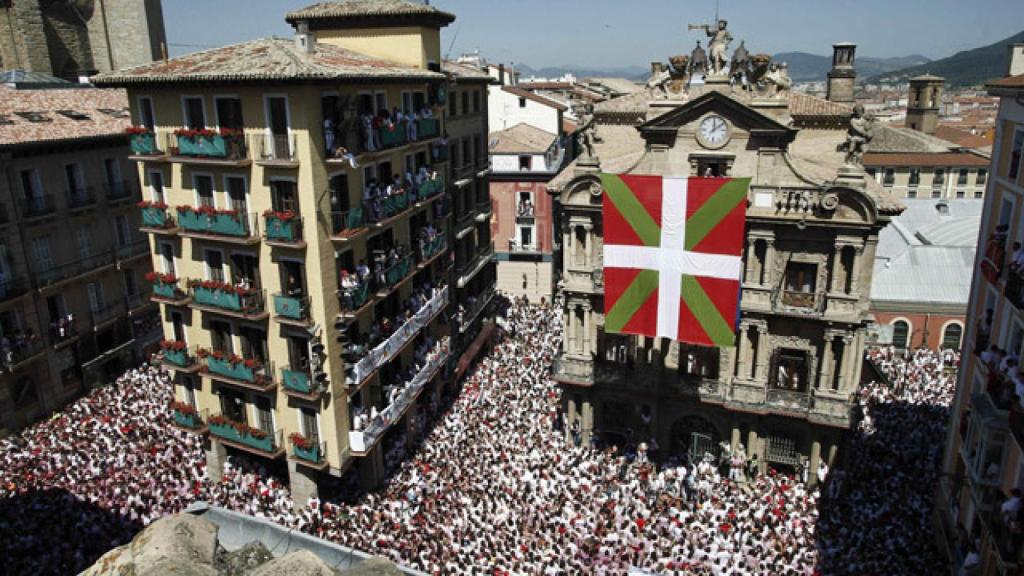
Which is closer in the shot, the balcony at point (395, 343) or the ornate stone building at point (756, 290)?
the balcony at point (395, 343)

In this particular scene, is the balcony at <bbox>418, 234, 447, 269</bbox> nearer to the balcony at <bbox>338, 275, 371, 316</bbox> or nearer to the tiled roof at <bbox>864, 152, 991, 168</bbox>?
the balcony at <bbox>338, 275, 371, 316</bbox>

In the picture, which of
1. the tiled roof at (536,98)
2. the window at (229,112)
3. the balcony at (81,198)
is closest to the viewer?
the window at (229,112)

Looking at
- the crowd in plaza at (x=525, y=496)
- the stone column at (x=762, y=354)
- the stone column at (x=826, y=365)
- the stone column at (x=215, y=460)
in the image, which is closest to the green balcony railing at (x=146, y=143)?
the stone column at (x=215, y=460)

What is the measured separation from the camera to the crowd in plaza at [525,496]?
87.1 feet

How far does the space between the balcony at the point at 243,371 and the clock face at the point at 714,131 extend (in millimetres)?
21651

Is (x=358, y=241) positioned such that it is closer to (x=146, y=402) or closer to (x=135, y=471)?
(x=135, y=471)

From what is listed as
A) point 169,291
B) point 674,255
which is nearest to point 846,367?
point 674,255

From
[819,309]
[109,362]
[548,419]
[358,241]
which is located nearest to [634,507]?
[548,419]

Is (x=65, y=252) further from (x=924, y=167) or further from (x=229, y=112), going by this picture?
(x=924, y=167)

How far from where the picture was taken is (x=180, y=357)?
3006cm

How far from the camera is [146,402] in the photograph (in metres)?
37.5

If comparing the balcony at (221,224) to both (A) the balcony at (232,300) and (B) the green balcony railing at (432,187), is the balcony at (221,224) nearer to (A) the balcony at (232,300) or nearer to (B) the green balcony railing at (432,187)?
(A) the balcony at (232,300)

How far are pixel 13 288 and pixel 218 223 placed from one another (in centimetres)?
1590

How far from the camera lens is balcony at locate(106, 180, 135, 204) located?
4050cm
